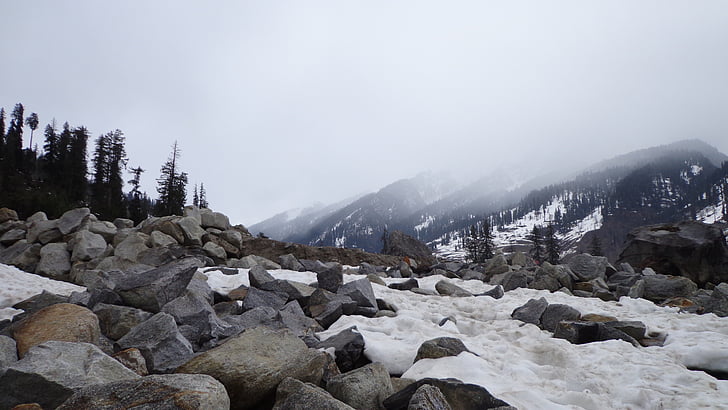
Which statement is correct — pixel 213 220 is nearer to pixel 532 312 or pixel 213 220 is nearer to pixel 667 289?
pixel 532 312

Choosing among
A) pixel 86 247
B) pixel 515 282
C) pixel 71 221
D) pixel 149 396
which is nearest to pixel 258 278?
pixel 149 396

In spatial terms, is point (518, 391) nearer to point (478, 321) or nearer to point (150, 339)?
point (478, 321)

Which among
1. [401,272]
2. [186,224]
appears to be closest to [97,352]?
[401,272]

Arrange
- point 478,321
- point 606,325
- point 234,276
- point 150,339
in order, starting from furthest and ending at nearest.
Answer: point 234,276
point 478,321
point 606,325
point 150,339

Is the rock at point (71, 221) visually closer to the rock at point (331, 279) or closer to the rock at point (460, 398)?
the rock at point (331, 279)

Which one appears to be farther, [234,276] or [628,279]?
[628,279]

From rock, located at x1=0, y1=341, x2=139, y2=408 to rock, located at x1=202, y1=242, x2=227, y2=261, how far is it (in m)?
15.1

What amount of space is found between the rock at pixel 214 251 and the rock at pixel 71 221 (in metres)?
7.08

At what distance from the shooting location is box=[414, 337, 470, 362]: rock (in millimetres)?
4918

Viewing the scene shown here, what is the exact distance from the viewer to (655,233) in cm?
2289

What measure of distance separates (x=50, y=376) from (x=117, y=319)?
2669 mm

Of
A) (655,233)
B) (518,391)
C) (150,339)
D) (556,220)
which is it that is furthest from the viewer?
(556,220)

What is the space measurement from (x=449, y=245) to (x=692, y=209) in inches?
4177

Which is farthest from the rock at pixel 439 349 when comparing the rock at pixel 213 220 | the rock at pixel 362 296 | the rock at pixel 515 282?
the rock at pixel 213 220
